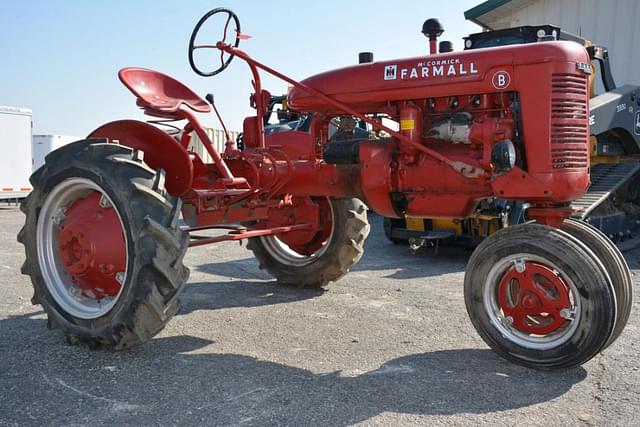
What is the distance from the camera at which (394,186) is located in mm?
4031

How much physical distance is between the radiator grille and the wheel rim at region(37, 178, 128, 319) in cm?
260

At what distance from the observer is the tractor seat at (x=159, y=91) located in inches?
167

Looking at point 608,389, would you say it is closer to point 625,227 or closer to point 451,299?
point 451,299

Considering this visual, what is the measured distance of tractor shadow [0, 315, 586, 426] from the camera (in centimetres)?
287

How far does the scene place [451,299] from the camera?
519 centimetres

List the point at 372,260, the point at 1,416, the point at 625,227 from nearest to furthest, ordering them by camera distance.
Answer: the point at 1,416
the point at 372,260
the point at 625,227

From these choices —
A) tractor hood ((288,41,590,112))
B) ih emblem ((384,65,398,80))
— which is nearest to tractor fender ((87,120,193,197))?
tractor hood ((288,41,590,112))

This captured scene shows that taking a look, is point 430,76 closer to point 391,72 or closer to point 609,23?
point 391,72

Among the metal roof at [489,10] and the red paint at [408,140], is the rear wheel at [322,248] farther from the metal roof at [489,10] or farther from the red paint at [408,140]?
the metal roof at [489,10]

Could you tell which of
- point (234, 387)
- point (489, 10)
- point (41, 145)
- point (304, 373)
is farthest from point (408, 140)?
point (41, 145)

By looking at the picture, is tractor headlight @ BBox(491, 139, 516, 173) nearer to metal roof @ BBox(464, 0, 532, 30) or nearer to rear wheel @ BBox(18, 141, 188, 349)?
rear wheel @ BBox(18, 141, 188, 349)

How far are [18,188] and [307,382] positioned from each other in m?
14.4

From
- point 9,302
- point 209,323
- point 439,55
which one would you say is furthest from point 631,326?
point 9,302

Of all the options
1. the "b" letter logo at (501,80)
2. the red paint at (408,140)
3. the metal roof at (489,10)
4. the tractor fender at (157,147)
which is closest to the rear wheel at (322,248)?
the red paint at (408,140)
